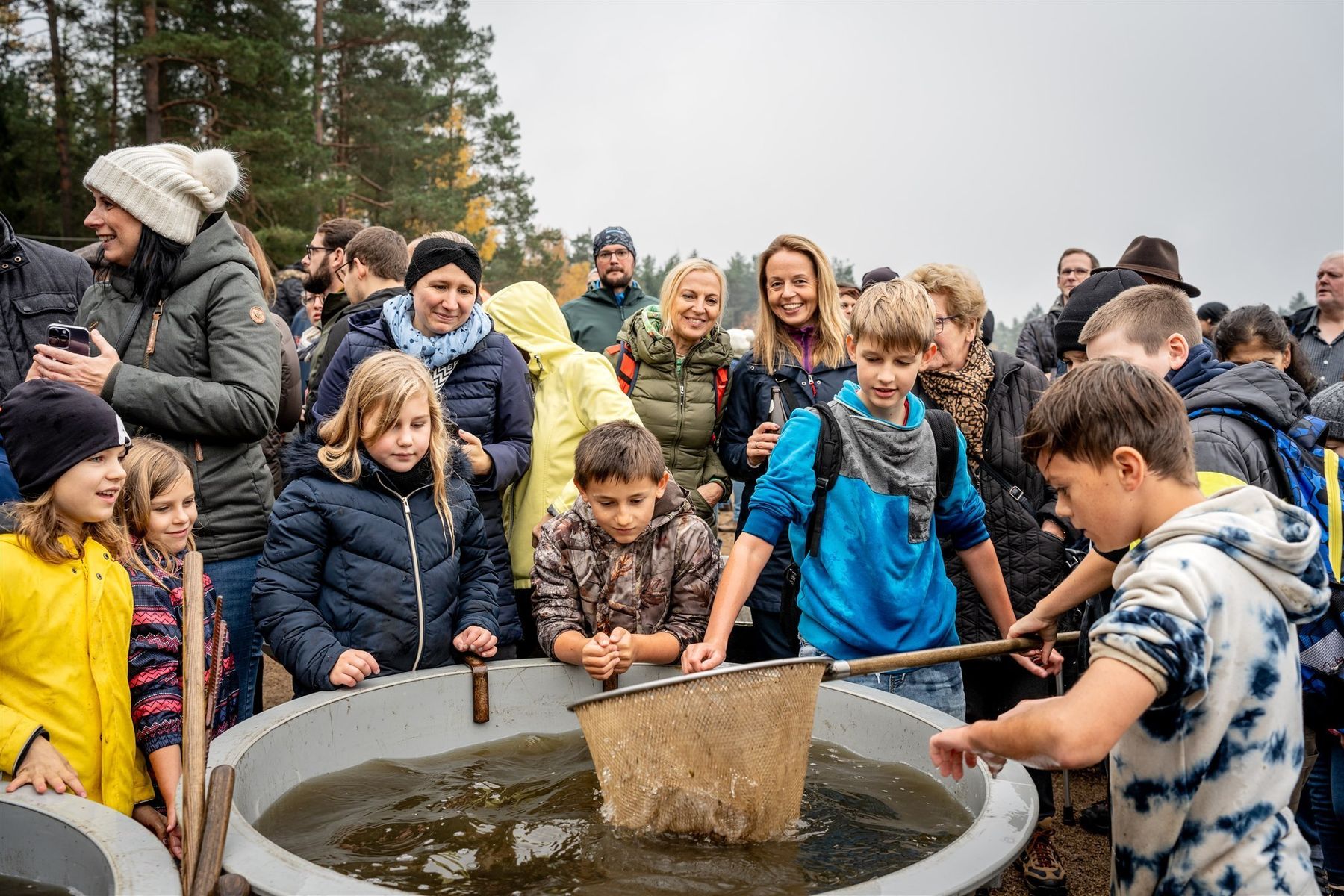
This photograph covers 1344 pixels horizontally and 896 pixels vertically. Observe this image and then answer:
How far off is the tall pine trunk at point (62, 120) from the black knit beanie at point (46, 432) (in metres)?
16.6

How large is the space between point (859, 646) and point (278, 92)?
53.2 ft

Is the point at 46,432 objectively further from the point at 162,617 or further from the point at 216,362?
the point at 216,362

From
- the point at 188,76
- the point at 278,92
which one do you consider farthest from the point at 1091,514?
the point at 188,76

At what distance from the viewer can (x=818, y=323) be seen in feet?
13.6

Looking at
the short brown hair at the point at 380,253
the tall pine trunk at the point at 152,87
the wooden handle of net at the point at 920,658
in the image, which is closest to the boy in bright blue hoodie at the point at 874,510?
the wooden handle of net at the point at 920,658

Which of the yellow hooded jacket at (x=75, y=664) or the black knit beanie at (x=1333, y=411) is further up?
the black knit beanie at (x=1333, y=411)

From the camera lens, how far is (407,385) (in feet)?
10.5

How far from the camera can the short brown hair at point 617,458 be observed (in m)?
3.16

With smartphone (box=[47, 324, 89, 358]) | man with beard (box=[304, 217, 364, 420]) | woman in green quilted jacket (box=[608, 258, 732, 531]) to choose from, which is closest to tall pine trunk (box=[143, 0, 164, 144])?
man with beard (box=[304, 217, 364, 420])

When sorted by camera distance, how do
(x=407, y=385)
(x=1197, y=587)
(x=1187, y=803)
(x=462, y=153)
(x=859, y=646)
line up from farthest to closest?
(x=462, y=153) → (x=407, y=385) → (x=859, y=646) → (x=1187, y=803) → (x=1197, y=587)

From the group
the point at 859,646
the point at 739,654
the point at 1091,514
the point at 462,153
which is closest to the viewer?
the point at 1091,514

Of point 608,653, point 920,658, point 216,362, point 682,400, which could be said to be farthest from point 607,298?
point 920,658

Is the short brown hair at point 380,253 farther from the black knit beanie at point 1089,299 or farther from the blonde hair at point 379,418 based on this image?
the black knit beanie at point 1089,299

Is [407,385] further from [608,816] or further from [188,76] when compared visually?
[188,76]
